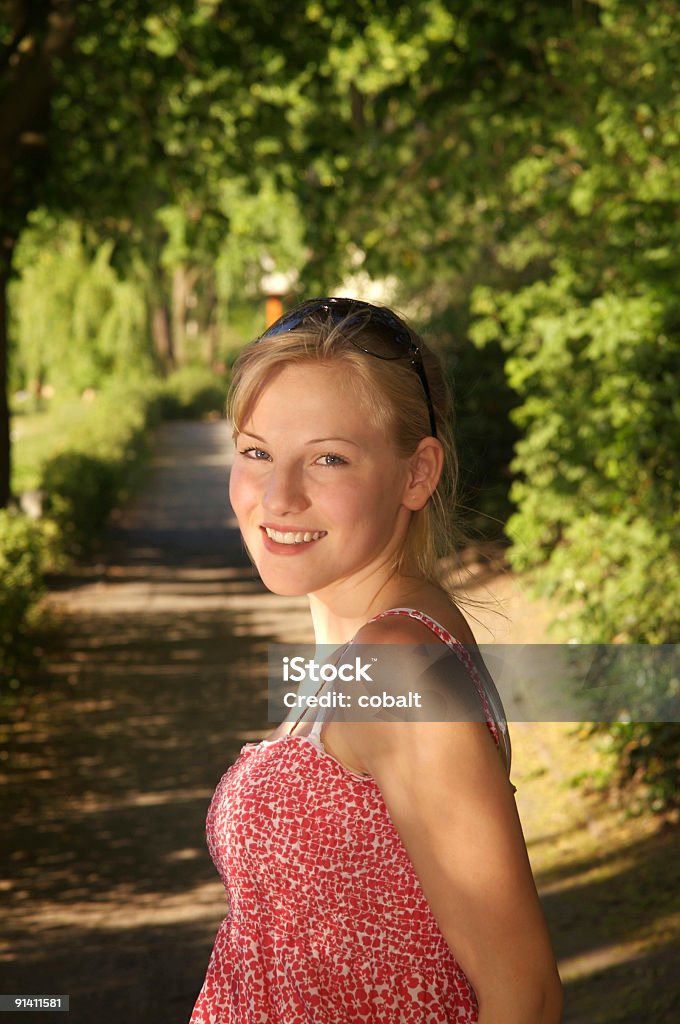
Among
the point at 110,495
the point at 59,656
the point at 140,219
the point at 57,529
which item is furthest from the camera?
the point at 110,495

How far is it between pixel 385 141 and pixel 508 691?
4.65 metres

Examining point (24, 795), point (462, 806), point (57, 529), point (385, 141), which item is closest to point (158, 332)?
point (57, 529)

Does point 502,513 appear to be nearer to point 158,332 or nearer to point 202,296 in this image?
point 158,332

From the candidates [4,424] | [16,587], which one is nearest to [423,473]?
[16,587]

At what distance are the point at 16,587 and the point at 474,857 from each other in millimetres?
7845

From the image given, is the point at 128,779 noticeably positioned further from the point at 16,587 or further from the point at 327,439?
the point at 327,439

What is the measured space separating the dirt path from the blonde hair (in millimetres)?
413

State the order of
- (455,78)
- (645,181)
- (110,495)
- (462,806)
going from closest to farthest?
(462,806), (645,181), (455,78), (110,495)

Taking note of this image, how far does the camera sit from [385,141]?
10.5 metres

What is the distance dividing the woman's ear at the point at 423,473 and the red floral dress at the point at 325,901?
0.20m

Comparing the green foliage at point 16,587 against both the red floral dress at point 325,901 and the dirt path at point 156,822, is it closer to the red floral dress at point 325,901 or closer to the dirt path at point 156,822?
the dirt path at point 156,822

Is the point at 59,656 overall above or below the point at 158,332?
above

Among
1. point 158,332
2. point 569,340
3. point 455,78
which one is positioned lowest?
point 158,332

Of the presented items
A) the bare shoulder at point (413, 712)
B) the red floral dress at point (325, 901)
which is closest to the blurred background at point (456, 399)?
the bare shoulder at point (413, 712)
